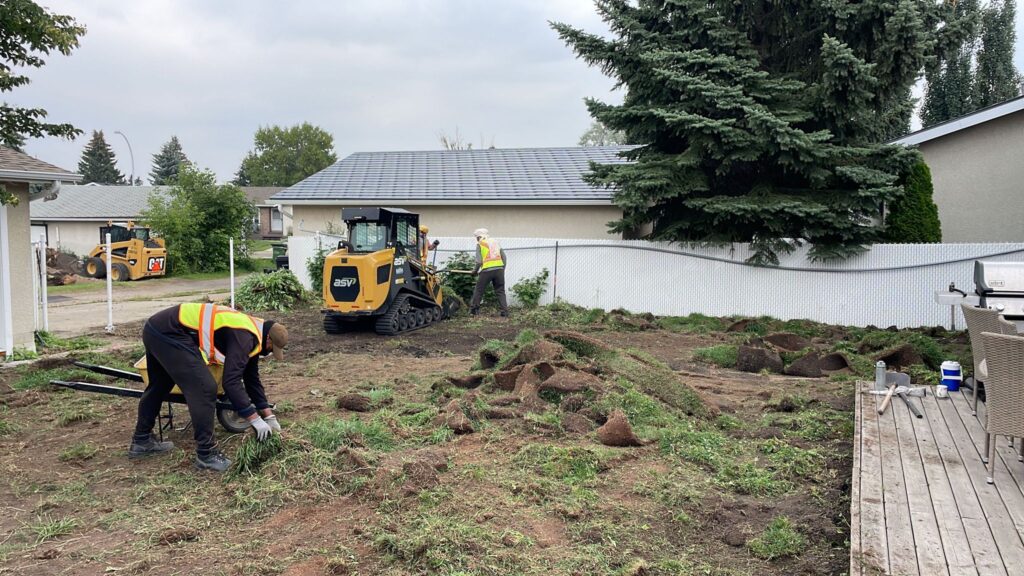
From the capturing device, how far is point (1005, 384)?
4500 mm

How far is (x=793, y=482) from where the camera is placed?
17.9 feet

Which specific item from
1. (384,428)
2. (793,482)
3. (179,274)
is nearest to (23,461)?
(384,428)

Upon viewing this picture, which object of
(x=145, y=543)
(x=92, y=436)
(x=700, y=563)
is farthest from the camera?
(x=92, y=436)

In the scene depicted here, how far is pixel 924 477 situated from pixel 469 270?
1310cm

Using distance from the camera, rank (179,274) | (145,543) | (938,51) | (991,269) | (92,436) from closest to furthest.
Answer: (145,543) → (92,436) → (991,269) → (938,51) → (179,274)

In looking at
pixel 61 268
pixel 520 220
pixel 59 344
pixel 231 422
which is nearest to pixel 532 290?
pixel 520 220

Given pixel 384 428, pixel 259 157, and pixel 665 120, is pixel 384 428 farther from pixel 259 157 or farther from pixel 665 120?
pixel 259 157

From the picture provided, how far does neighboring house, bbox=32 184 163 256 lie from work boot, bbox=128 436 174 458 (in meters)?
32.1

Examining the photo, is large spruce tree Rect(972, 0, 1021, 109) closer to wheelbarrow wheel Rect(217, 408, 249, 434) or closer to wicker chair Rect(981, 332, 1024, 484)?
wicker chair Rect(981, 332, 1024, 484)

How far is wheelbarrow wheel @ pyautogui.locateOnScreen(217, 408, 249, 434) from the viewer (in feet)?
21.3

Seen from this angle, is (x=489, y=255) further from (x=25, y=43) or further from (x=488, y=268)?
(x=25, y=43)

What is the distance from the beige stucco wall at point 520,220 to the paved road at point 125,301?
4.31 meters

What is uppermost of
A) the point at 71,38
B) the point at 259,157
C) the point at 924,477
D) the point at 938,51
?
the point at 259,157

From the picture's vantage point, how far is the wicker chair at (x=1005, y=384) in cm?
437
